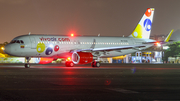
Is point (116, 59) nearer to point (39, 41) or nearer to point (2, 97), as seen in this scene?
point (39, 41)

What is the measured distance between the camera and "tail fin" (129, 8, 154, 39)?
149ft

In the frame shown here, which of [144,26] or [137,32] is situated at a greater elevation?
[144,26]

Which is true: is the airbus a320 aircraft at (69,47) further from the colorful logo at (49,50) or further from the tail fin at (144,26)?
the tail fin at (144,26)

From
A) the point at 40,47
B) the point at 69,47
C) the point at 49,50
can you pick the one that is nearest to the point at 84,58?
the point at 69,47

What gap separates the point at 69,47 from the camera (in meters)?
38.5

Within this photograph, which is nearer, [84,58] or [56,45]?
[84,58]

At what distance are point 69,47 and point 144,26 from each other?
1522cm

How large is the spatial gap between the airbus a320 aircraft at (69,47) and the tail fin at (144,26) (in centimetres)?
277

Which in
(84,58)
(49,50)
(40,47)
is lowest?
(84,58)

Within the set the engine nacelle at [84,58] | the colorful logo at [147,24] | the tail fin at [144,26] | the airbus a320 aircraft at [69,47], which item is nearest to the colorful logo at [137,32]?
the tail fin at [144,26]

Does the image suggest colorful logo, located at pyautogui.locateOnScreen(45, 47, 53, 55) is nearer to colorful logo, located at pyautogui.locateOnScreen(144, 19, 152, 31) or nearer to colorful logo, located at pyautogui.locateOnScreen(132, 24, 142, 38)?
colorful logo, located at pyautogui.locateOnScreen(132, 24, 142, 38)

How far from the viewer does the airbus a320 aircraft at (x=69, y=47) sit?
117 feet

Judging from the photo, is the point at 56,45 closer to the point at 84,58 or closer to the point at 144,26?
the point at 84,58

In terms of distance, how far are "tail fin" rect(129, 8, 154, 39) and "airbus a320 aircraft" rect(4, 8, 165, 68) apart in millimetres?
2774
